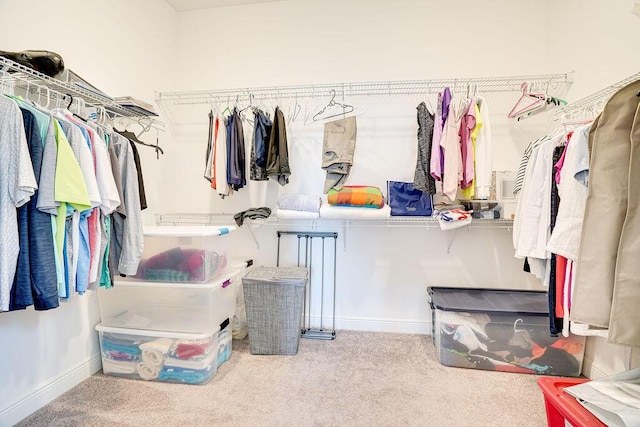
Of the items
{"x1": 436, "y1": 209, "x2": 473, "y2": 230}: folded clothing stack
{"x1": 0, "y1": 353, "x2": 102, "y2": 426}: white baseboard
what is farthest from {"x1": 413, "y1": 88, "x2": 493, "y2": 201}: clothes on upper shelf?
{"x1": 0, "y1": 353, "x2": 102, "y2": 426}: white baseboard

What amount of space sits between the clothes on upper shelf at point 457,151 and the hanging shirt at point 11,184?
2.01m

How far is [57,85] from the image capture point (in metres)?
1.33

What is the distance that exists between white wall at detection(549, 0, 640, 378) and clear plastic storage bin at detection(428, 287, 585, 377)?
14cm

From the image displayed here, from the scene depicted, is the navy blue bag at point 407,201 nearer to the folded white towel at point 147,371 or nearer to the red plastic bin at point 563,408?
the red plastic bin at point 563,408

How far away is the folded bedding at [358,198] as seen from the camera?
83.9 inches

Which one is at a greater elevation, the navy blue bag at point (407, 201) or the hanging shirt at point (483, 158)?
the hanging shirt at point (483, 158)

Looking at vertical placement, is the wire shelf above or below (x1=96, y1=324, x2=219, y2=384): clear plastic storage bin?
above

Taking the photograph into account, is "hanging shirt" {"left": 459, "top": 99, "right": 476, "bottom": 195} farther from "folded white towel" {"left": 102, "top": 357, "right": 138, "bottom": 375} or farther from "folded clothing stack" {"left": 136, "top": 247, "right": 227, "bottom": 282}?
"folded white towel" {"left": 102, "top": 357, "right": 138, "bottom": 375}

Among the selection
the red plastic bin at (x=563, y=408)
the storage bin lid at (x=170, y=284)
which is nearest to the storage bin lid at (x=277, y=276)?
the storage bin lid at (x=170, y=284)

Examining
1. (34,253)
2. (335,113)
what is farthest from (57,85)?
(335,113)

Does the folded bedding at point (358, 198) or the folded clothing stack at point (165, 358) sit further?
the folded bedding at point (358, 198)

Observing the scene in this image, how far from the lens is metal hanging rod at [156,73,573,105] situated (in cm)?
222

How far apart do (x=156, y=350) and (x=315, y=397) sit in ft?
3.24

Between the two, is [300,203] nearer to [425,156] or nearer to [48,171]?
[425,156]
